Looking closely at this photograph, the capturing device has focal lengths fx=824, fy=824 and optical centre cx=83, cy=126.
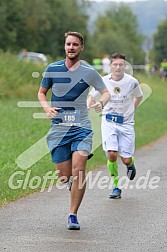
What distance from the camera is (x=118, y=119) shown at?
1226cm

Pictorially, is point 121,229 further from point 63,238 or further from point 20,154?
point 20,154

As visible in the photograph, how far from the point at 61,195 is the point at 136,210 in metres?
1.66

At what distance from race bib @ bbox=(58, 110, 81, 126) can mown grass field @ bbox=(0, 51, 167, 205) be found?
223 centimetres

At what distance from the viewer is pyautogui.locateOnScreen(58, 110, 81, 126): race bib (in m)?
9.12

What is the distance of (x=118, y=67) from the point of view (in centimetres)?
1209

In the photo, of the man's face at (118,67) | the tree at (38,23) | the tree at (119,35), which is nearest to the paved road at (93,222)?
the man's face at (118,67)

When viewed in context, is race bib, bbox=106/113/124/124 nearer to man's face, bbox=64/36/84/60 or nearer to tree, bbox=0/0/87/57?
man's face, bbox=64/36/84/60

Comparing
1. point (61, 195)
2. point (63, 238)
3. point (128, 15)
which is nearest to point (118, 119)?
point (61, 195)

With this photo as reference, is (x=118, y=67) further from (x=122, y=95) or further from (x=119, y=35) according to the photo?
(x=119, y=35)

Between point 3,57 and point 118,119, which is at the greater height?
point 118,119

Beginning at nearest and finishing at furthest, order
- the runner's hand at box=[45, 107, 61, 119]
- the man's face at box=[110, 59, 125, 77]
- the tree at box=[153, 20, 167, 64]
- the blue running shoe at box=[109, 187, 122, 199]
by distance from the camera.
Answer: the runner's hand at box=[45, 107, 61, 119]
the blue running shoe at box=[109, 187, 122, 199]
the man's face at box=[110, 59, 125, 77]
the tree at box=[153, 20, 167, 64]

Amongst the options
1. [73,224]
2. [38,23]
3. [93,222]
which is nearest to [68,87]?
[73,224]

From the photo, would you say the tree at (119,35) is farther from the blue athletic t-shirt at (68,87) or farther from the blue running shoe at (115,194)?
the blue athletic t-shirt at (68,87)

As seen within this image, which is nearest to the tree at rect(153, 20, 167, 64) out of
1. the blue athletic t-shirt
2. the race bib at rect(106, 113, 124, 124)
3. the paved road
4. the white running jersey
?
the paved road
